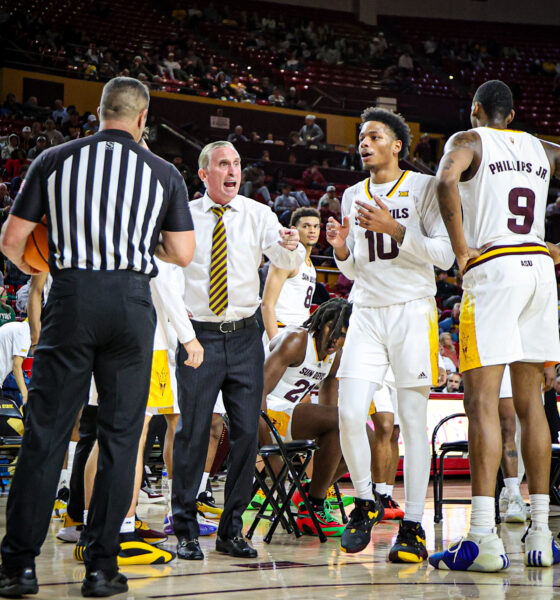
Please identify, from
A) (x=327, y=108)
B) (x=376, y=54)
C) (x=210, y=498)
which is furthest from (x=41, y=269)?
(x=376, y=54)

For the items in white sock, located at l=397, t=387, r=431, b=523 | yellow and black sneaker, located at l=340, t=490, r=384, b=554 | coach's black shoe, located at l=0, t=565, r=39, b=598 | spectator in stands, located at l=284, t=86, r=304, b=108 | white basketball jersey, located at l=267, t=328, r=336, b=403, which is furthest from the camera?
spectator in stands, located at l=284, t=86, r=304, b=108

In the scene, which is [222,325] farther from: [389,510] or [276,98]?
[276,98]

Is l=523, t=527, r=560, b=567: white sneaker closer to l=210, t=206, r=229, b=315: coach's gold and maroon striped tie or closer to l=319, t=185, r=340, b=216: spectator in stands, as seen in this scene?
l=210, t=206, r=229, b=315: coach's gold and maroon striped tie

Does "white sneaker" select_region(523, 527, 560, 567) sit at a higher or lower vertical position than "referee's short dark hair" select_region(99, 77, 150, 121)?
lower

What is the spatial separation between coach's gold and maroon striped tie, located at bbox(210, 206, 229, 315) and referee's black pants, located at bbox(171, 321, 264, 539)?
0.16 m

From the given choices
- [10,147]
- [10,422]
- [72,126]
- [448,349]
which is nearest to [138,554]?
[10,422]

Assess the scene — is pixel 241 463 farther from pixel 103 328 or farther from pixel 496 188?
pixel 496 188

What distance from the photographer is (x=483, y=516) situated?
3.81 metres

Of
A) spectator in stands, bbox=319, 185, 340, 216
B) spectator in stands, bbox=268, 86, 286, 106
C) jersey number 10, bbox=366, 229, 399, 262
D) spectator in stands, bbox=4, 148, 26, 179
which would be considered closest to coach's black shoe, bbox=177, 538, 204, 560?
jersey number 10, bbox=366, 229, 399, 262

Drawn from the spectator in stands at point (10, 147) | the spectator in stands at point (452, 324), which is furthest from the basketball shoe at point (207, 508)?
the spectator in stands at point (10, 147)

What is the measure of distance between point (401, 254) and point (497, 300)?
653 millimetres

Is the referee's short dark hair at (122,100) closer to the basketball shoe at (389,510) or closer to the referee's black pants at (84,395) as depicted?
the referee's black pants at (84,395)

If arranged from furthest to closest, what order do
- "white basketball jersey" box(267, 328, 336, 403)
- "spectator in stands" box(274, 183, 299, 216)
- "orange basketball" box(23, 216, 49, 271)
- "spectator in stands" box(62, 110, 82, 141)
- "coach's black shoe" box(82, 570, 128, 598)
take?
"spectator in stands" box(62, 110, 82, 141)
"spectator in stands" box(274, 183, 299, 216)
"white basketball jersey" box(267, 328, 336, 403)
"orange basketball" box(23, 216, 49, 271)
"coach's black shoe" box(82, 570, 128, 598)

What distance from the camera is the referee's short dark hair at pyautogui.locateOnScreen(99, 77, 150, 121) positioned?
3.35 m
